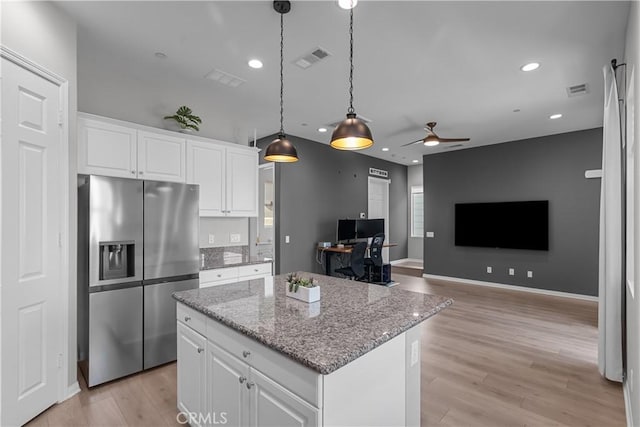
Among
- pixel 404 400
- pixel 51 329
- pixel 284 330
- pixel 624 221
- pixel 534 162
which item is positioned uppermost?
pixel 534 162

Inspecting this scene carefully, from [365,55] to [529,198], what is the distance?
4.80m

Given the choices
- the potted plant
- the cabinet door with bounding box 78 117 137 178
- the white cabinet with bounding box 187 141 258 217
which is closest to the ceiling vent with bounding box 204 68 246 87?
the potted plant

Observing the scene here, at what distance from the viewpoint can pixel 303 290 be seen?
77.7 inches

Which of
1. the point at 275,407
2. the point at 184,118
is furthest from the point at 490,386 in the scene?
the point at 184,118

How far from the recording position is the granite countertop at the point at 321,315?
1.29 metres

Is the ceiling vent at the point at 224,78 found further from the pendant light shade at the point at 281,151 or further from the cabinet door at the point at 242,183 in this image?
the pendant light shade at the point at 281,151

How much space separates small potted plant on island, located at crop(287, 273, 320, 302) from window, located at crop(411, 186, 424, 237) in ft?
25.1

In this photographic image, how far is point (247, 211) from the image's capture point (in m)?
4.12

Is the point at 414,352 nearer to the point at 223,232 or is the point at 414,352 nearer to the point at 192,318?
the point at 192,318

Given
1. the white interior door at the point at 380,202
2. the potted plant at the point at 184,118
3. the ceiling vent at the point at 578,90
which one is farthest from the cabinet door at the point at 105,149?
the white interior door at the point at 380,202

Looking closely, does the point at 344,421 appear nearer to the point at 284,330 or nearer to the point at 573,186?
the point at 284,330

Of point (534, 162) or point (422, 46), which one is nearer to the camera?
point (422, 46)

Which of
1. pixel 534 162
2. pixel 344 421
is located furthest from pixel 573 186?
pixel 344 421

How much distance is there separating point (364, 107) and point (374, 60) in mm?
1288
